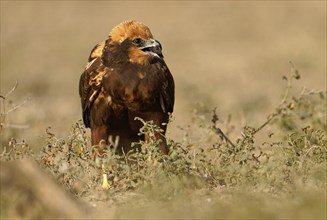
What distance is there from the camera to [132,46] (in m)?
8.82

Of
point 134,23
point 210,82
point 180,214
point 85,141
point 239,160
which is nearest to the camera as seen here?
point 180,214

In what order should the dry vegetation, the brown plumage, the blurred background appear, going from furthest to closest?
1. the blurred background
2. the brown plumage
3. the dry vegetation

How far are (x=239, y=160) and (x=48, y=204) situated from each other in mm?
2004

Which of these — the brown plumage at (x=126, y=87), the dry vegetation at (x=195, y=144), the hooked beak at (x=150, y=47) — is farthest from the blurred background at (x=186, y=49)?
the hooked beak at (x=150, y=47)

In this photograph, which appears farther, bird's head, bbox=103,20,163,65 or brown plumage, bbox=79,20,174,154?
bird's head, bbox=103,20,163,65

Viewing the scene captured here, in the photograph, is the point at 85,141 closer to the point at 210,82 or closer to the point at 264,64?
the point at 210,82

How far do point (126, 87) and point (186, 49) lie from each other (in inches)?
652

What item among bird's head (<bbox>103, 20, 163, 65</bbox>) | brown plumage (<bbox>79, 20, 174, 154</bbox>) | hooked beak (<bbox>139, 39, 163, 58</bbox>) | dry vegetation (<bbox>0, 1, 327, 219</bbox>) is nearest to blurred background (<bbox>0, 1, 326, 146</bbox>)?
dry vegetation (<bbox>0, 1, 327, 219</bbox>)

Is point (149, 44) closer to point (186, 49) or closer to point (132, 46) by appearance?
point (132, 46)

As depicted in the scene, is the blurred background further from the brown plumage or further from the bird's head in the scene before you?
the bird's head

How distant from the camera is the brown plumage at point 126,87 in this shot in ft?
28.3

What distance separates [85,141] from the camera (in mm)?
8414

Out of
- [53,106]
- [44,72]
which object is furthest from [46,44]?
[53,106]

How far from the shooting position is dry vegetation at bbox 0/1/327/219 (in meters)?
6.43
